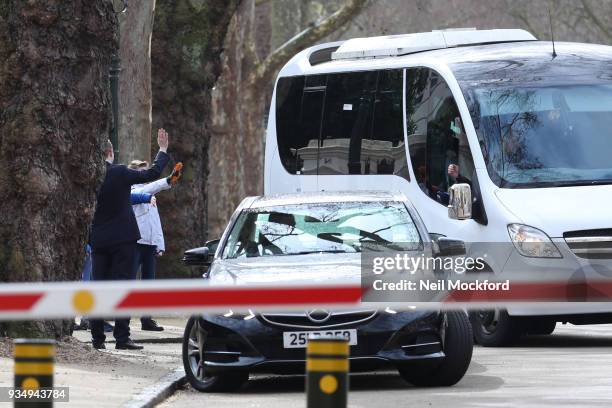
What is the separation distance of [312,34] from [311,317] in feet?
80.2

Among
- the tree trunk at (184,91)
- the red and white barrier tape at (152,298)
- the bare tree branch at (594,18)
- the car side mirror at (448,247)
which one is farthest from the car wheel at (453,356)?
the bare tree branch at (594,18)

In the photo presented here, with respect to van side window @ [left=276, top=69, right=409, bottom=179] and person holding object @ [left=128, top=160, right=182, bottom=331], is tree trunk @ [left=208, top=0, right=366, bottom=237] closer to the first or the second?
van side window @ [left=276, top=69, right=409, bottom=179]

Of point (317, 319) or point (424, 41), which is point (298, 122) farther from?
point (317, 319)

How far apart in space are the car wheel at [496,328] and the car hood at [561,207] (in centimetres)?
103

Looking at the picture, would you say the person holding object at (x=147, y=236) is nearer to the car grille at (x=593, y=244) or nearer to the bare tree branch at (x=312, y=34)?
the car grille at (x=593, y=244)

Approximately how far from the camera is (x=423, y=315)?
13.3m

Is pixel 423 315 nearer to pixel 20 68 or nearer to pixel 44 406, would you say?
pixel 20 68

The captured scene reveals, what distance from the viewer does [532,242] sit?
1711 cm

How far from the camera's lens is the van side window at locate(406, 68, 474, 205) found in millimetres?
19359

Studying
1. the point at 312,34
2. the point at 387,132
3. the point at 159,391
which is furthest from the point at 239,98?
the point at 159,391

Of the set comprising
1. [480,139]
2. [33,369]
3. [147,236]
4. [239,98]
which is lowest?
[147,236]

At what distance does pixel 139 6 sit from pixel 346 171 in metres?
3.14

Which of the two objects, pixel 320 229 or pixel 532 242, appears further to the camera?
pixel 532 242

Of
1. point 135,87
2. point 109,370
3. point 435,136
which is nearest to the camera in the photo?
point 109,370
